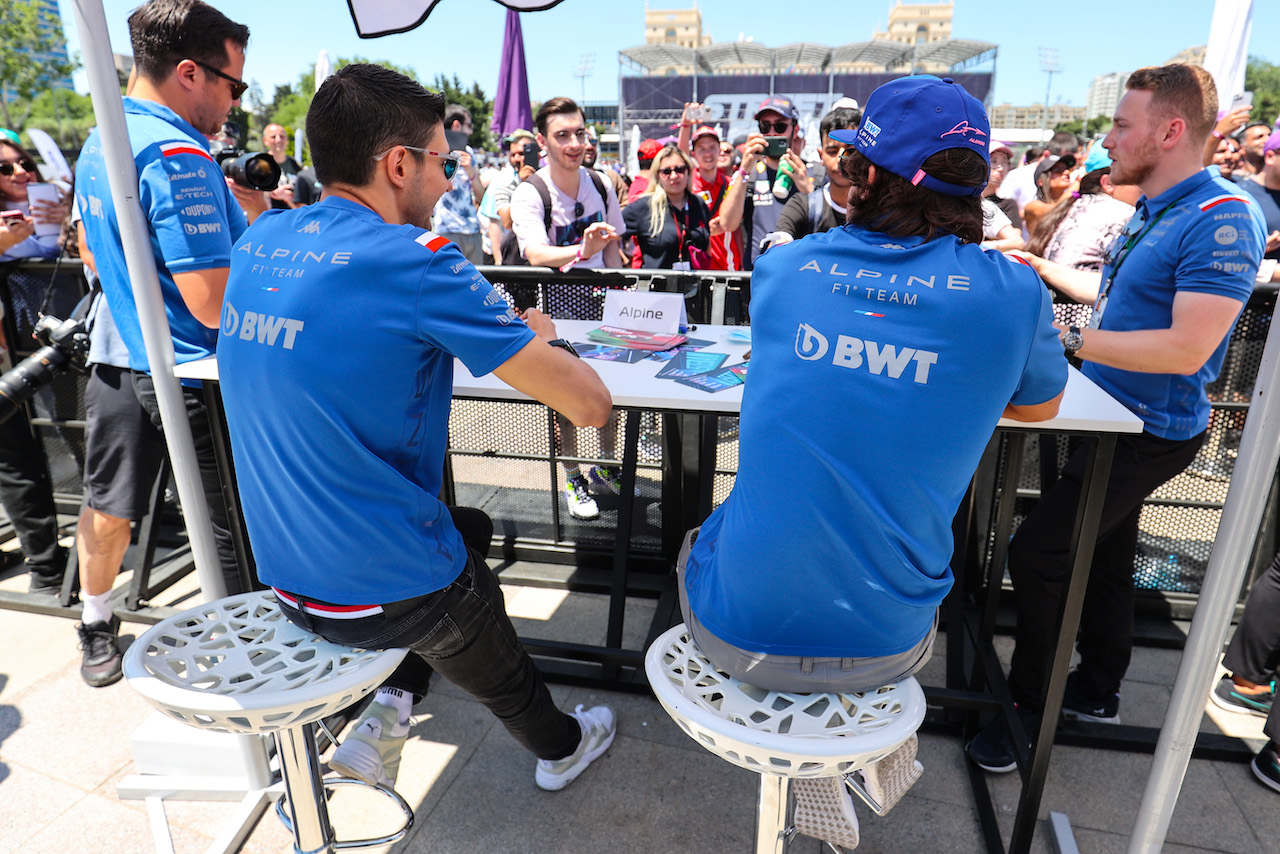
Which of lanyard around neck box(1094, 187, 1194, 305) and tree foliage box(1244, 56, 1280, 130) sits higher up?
tree foliage box(1244, 56, 1280, 130)

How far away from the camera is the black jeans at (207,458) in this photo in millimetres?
2373

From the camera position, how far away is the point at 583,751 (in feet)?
7.27

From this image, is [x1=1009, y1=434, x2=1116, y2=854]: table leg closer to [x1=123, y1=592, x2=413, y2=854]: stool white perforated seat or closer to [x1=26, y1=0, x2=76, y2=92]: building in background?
[x1=123, y1=592, x2=413, y2=854]: stool white perforated seat

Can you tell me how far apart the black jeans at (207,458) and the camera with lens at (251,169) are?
675 millimetres

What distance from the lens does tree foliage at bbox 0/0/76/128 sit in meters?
31.2

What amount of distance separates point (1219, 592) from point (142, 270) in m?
2.30

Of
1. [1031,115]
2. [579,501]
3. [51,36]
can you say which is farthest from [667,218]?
[1031,115]

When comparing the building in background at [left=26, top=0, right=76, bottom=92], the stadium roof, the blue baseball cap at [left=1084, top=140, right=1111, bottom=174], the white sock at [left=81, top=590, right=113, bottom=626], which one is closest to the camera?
the white sock at [left=81, top=590, right=113, bottom=626]

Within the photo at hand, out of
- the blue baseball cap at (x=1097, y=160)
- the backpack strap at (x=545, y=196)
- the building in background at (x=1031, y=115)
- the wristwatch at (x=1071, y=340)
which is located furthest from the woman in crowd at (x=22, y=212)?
the building in background at (x=1031, y=115)

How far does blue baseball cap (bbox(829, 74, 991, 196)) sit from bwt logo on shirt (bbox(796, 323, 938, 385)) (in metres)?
0.32

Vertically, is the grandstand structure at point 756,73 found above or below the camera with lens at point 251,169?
above

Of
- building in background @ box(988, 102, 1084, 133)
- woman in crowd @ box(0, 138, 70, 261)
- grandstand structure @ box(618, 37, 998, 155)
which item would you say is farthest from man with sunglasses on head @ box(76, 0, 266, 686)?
building in background @ box(988, 102, 1084, 133)

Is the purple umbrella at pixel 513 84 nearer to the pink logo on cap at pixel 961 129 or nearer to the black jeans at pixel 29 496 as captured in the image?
the black jeans at pixel 29 496

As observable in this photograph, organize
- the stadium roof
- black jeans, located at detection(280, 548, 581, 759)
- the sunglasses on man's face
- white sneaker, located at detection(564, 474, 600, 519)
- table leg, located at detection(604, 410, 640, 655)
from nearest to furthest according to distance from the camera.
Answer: the sunglasses on man's face < black jeans, located at detection(280, 548, 581, 759) < table leg, located at detection(604, 410, 640, 655) < white sneaker, located at detection(564, 474, 600, 519) < the stadium roof
